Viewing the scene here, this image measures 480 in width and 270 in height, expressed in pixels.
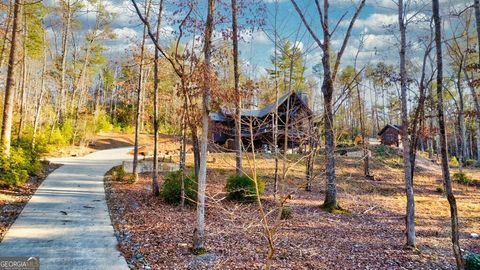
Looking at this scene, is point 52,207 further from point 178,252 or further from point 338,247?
point 338,247

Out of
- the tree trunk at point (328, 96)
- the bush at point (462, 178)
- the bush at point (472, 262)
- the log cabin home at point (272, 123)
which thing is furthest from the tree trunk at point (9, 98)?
the bush at point (462, 178)

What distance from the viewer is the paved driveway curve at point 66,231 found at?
4.84 metres

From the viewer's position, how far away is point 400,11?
6.70m

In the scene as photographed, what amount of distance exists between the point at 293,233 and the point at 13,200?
24.7 feet

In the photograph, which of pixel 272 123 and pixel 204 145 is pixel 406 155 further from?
pixel 204 145

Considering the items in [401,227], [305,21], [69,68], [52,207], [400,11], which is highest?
[69,68]

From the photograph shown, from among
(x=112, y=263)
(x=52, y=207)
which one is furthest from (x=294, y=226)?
(x=52, y=207)

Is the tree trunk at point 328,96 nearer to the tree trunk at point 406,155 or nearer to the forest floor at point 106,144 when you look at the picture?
the tree trunk at point 406,155

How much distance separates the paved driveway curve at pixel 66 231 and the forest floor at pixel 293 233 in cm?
34

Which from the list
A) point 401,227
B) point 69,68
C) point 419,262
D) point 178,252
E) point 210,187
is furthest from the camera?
point 69,68

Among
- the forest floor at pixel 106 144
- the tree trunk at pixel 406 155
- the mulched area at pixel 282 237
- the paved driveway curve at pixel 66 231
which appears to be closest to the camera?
the paved driveway curve at pixel 66 231

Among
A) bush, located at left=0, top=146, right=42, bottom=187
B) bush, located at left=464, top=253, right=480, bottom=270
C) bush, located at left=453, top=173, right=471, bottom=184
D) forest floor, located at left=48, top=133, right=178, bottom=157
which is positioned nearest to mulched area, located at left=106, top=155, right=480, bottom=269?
bush, located at left=464, top=253, right=480, bottom=270

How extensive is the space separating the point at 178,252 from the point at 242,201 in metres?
4.50

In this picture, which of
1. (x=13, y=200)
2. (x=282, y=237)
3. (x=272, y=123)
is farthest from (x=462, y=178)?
(x=13, y=200)
